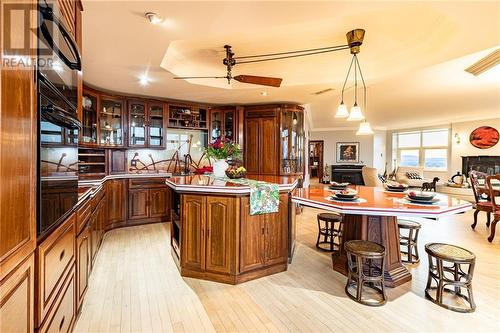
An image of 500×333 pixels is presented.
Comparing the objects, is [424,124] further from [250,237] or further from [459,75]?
[250,237]

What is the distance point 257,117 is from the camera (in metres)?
5.31

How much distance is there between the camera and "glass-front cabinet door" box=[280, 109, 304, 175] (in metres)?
5.20

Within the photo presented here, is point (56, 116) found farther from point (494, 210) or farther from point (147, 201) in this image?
point (494, 210)

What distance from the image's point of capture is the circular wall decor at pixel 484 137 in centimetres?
733

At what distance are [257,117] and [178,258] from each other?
3392mm

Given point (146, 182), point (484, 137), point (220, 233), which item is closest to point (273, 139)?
point (146, 182)

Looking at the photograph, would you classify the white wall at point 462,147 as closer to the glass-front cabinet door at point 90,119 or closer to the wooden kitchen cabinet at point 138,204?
the wooden kitchen cabinet at point 138,204

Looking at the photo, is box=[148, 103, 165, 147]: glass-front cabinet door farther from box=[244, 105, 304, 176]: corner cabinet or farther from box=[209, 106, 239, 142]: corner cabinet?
box=[244, 105, 304, 176]: corner cabinet

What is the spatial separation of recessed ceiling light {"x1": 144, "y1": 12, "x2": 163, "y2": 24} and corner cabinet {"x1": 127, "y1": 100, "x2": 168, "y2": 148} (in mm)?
2927

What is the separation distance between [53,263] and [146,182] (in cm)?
345

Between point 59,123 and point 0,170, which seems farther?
point 59,123

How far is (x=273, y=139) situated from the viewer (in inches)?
204

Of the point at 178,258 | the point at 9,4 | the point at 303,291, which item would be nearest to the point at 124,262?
the point at 178,258

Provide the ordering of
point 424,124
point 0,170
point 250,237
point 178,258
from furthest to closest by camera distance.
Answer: point 424,124, point 178,258, point 250,237, point 0,170
